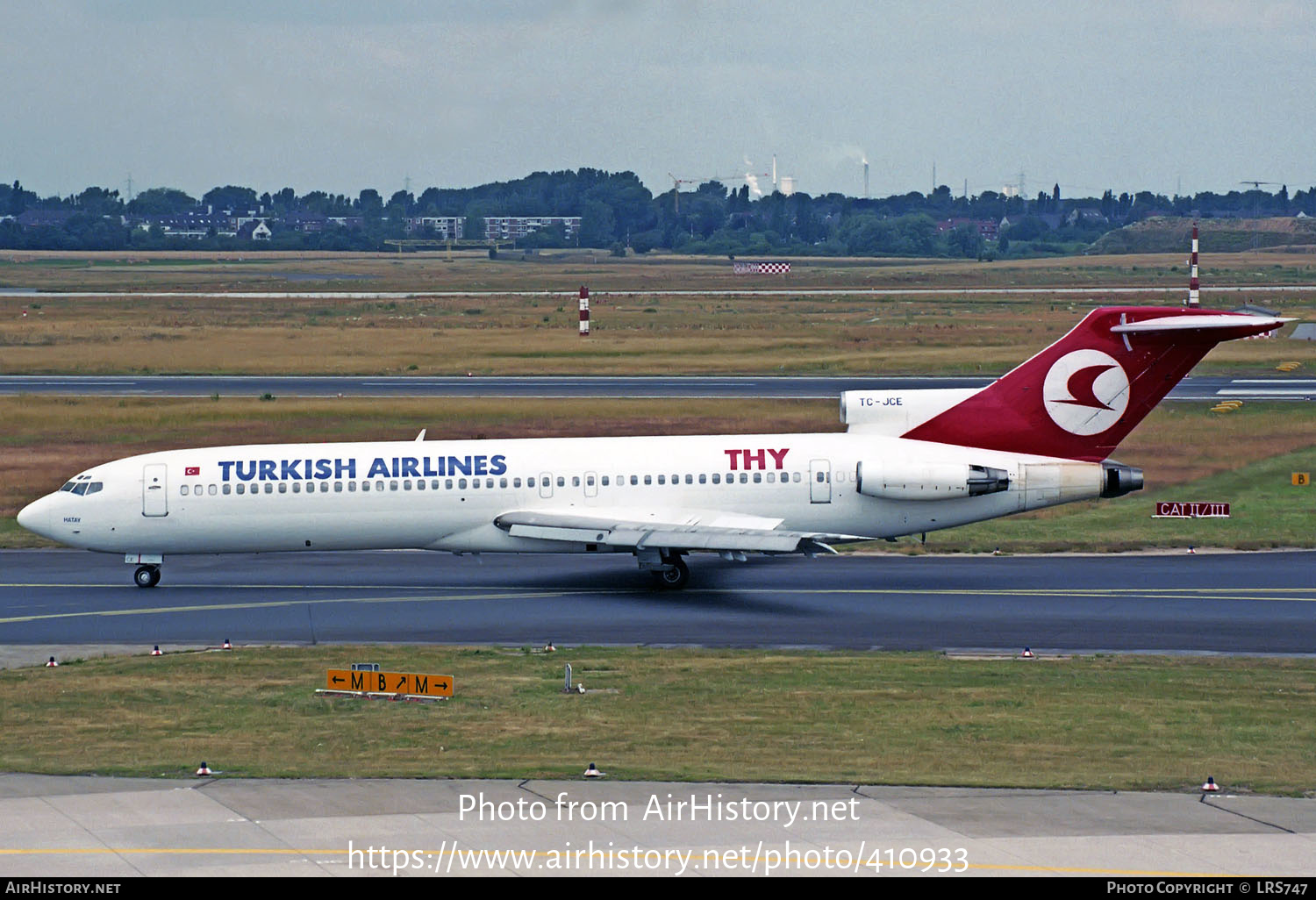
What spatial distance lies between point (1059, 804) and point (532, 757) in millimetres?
7218

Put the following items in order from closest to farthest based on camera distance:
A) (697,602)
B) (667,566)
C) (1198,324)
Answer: (697,602)
(1198,324)
(667,566)

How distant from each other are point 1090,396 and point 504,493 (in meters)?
13.8

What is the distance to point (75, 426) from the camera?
63.0 m

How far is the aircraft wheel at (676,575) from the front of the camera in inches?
1486

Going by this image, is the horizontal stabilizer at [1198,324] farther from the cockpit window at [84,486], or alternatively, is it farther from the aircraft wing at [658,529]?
the cockpit window at [84,486]

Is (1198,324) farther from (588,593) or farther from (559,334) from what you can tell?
(559,334)

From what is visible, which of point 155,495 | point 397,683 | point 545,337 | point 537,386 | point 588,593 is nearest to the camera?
point 397,683

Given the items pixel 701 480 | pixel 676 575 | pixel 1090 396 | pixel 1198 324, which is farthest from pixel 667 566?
pixel 1198 324

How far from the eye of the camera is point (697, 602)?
36.5 meters

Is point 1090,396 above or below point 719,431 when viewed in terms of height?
above

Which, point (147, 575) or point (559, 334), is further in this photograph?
point (559, 334)

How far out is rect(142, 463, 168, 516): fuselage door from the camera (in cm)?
3847

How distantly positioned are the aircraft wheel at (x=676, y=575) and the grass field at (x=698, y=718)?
6.60m

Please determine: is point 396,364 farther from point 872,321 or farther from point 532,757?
point 532,757
